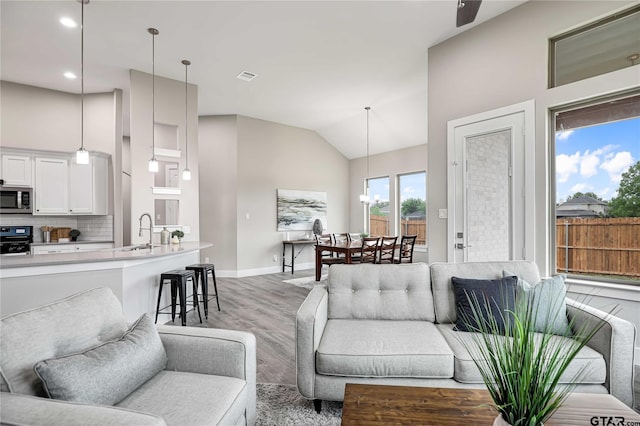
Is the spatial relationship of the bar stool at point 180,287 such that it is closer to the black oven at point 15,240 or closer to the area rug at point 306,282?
the area rug at point 306,282

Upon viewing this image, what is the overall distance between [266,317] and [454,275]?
2.46 meters

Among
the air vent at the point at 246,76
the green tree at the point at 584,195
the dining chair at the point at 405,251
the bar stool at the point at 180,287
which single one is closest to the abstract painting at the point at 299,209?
the dining chair at the point at 405,251

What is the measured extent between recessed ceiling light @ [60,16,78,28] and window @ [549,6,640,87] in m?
5.00

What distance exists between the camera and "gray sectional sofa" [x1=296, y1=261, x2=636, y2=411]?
177 centimetres

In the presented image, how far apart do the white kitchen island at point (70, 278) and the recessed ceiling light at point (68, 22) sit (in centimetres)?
255

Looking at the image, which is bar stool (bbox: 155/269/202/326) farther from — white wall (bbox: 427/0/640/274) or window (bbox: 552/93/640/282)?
window (bbox: 552/93/640/282)

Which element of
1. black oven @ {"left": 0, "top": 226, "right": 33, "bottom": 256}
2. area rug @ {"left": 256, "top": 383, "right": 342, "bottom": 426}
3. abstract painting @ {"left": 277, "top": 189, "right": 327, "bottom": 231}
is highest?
abstract painting @ {"left": 277, "top": 189, "right": 327, "bottom": 231}

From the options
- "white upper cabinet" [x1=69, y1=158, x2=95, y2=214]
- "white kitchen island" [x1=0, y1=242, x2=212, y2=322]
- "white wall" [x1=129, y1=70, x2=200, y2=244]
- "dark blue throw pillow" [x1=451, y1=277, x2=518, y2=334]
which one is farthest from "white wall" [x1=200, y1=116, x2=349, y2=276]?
"dark blue throw pillow" [x1=451, y1=277, x2=518, y2=334]

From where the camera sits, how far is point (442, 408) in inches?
52.8

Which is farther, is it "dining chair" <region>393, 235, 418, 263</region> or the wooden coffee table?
"dining chair" <region>393, 235, 418, 263</region>

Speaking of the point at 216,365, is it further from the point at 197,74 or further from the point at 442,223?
A: the point at 197,74

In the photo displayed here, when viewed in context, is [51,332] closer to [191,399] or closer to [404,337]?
[191,399]

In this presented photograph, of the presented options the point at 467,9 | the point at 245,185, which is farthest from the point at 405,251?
the point at 467,9

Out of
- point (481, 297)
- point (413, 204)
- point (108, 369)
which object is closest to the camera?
point (108, 369)
